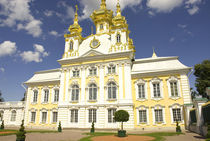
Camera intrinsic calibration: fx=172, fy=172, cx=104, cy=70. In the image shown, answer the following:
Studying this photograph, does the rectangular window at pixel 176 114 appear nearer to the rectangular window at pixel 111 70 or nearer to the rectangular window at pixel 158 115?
the rectangular window at pixel 158 115

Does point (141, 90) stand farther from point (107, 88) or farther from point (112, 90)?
point (107, 88)

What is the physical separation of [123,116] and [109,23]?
2400 centimetres

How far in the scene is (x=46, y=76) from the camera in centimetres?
3338

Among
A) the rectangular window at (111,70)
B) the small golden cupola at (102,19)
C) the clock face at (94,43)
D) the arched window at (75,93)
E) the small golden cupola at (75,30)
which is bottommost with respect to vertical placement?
the arched window at (75,93)

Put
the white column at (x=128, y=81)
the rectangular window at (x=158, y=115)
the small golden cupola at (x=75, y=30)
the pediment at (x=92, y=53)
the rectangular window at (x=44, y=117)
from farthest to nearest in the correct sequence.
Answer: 1. the small golden cupola at (x=75, y=30)
2. the rectangular window at (x=44, y=117)
3. the pediment at (x=92, y=53)
4. the white column at (x=128, y=81)
5. the rectangular window at (x=158, y=115)

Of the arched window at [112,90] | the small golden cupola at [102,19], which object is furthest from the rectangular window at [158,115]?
the small golden cupola at [102,19]

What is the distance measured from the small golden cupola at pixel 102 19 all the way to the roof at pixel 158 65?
10.5 metres

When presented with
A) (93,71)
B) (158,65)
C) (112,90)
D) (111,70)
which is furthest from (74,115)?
(158,65)

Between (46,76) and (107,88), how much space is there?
1369 cm

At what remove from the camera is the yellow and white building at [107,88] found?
23.9 metres

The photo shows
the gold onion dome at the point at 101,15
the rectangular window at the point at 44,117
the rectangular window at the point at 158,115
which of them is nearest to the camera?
the rectangular window at the point at 158,115

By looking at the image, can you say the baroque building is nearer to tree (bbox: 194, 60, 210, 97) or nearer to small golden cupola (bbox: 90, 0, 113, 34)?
small golden cupola (bbox: 90, 0, 113, 34)

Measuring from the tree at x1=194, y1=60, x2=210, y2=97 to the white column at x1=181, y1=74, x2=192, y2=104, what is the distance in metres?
11.7

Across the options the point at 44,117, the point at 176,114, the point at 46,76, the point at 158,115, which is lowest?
the point at 44,117
